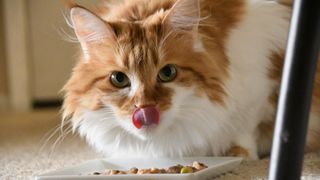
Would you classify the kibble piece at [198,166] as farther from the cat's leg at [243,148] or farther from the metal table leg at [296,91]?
the metal table leg at [296,91]

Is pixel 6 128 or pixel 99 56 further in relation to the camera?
pixel 6 128

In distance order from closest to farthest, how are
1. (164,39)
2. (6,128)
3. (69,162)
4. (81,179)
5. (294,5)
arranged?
(294,5) → (81,179) → (164,39) → (69,162) → (6,128)

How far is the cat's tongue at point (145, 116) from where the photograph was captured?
44.0 inches

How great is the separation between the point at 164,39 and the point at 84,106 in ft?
0.81

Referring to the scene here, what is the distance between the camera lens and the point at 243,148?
54.1 inches

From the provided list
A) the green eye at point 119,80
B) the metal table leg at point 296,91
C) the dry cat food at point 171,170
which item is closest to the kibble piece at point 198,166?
the dry cat food at point 171,170

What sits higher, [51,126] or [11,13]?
[11,13]

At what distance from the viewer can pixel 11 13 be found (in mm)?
2363

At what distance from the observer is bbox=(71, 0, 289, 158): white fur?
124 cm

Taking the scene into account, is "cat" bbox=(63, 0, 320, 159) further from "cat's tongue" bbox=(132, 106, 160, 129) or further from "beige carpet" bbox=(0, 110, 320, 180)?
"beige carpet" bbox=(0, 110, 320, 180)

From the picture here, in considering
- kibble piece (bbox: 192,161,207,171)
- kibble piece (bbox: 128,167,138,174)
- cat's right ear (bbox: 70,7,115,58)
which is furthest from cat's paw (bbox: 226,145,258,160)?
cat's right ear (bbox: 70,7,115,58)

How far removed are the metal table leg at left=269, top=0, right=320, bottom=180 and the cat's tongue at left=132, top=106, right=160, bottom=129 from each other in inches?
13.0

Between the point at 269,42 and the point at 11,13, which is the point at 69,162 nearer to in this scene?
the point at 269,42

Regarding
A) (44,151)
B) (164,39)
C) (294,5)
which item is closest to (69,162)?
(44,151)
